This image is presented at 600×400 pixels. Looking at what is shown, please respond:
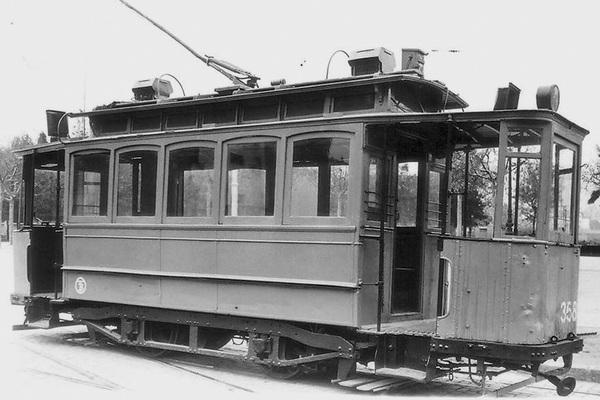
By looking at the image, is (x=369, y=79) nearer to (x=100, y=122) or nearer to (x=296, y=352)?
(x=296, y=352)

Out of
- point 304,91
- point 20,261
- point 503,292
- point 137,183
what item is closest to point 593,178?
point 20,261

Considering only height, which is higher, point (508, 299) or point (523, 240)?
point (523, 240)

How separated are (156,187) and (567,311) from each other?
16.7 feet

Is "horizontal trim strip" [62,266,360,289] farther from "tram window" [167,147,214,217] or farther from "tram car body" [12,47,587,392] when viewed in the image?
"tram window" [167,147,214,217]

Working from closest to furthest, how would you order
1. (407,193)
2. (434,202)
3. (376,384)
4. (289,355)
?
(376,384) < (289,355) < (407,193) < (434,202)

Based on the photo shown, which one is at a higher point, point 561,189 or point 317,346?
point 561,189

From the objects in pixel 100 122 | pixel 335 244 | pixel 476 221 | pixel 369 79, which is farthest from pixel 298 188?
pixel 100 122

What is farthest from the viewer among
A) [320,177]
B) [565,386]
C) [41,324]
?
[41,324]

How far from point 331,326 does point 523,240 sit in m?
2.23

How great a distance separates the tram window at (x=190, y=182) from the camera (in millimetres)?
8852

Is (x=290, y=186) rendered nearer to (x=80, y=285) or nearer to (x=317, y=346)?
(x=317, y=346)

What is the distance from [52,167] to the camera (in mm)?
11492

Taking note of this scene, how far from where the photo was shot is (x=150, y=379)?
26.7 ft

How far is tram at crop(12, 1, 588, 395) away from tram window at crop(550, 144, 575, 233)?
30mm
